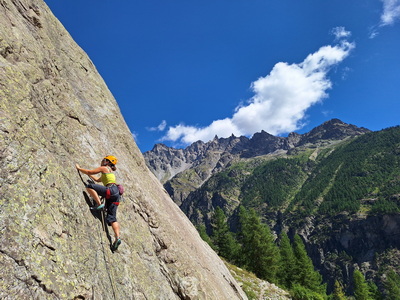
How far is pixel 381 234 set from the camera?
19588 cm

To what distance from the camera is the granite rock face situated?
21.4 ft

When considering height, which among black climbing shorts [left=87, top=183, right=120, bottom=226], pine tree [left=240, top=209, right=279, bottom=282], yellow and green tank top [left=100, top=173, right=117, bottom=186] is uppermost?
yellow and green tank top [left=100, top=173, right=117, bottom=186]

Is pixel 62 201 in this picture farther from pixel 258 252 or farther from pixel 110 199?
pixel 258 252

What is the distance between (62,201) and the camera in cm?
815

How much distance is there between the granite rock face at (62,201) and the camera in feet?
21.4

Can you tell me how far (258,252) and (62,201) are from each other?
50.5 meters

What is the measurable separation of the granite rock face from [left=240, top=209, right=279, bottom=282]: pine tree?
38.7m

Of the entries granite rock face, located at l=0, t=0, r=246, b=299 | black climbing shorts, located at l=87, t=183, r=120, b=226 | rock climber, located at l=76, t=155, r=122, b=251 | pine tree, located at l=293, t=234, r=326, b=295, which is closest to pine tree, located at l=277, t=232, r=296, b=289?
pine tree, located at l=293, t=234, r=326, b=295

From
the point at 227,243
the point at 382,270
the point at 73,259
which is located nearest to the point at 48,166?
the point at 73,259

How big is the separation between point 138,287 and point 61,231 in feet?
12.3

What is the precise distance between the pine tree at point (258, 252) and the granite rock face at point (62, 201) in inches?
1525

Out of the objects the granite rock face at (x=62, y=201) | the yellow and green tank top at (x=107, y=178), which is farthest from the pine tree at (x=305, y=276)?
the yellow and green tank top at (x=107, y=178)

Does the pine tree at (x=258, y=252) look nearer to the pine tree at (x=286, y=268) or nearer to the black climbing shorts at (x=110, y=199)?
the pine tree at (x=286, y=268)

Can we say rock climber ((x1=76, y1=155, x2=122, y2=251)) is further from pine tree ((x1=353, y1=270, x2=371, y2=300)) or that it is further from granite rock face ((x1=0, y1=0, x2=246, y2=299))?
pine tree ((x1=353, y1=270, x2=371, y2=300))
